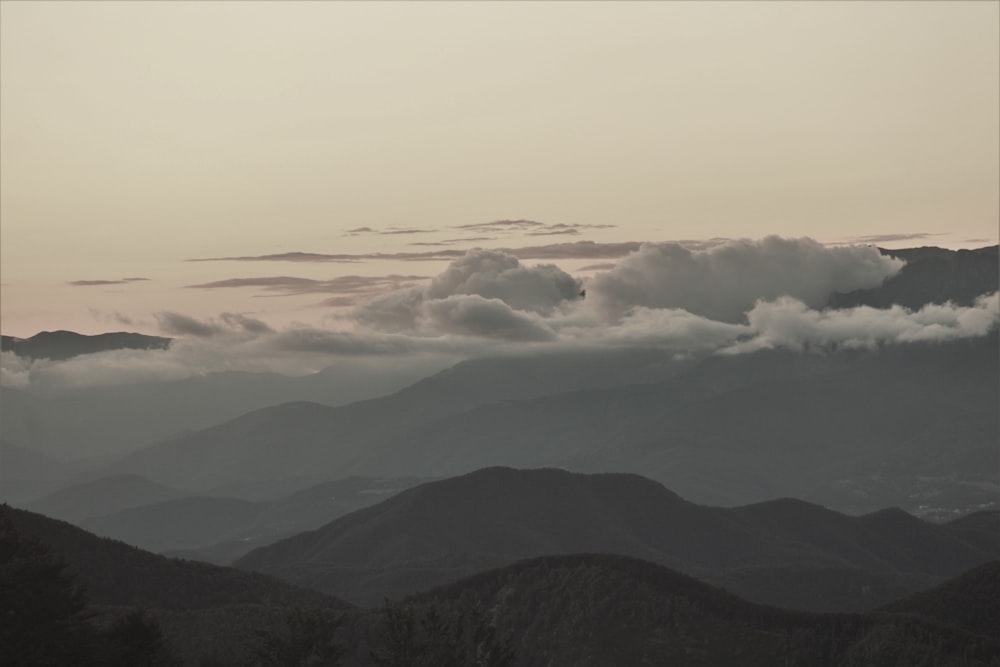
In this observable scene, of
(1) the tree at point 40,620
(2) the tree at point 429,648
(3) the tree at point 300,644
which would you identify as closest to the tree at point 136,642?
(1) the tree at point 40,620

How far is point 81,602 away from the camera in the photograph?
110000mm

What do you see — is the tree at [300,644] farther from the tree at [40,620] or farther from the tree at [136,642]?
the tree at [40,620]

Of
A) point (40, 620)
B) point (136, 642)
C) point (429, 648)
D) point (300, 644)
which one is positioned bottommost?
point (429, 648)

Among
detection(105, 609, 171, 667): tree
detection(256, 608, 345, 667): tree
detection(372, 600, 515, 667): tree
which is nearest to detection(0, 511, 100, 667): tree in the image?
detection(105, 609, 171, 667): tree

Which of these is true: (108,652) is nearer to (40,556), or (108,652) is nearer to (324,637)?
(40,556)

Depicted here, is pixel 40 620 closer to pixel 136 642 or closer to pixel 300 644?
pixel 136 642

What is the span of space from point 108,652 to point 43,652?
648cm

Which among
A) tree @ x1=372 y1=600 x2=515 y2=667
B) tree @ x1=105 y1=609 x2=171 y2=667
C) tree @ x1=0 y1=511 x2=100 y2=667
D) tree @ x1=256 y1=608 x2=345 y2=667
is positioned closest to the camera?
tree @ x1=0 y1=511 x2=100 y2=667

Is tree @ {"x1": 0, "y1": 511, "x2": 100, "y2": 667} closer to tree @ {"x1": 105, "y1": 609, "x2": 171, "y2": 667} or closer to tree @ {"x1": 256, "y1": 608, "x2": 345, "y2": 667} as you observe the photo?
tree @ {"x1": 105, "y1": 609, "x2": 171, "y2": 667}

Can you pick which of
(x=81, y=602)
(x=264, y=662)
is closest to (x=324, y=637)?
(x=264, y=662)

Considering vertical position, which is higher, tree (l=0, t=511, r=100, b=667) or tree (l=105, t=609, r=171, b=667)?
tree (l=0, t=511, r=100, b=667)

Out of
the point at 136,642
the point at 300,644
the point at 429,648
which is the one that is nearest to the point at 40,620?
the point at 136,642

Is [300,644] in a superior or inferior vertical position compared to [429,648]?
superior

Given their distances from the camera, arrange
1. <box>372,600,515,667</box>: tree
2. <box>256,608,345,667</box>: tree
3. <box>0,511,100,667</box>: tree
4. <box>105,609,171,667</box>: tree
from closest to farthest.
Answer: <box>0,511,100,667</box>: tree → <box>105,609,171,667</box>: tree → <box>256,608,345,667</box>: tree → <box>372,600,515,667</box>: tree
